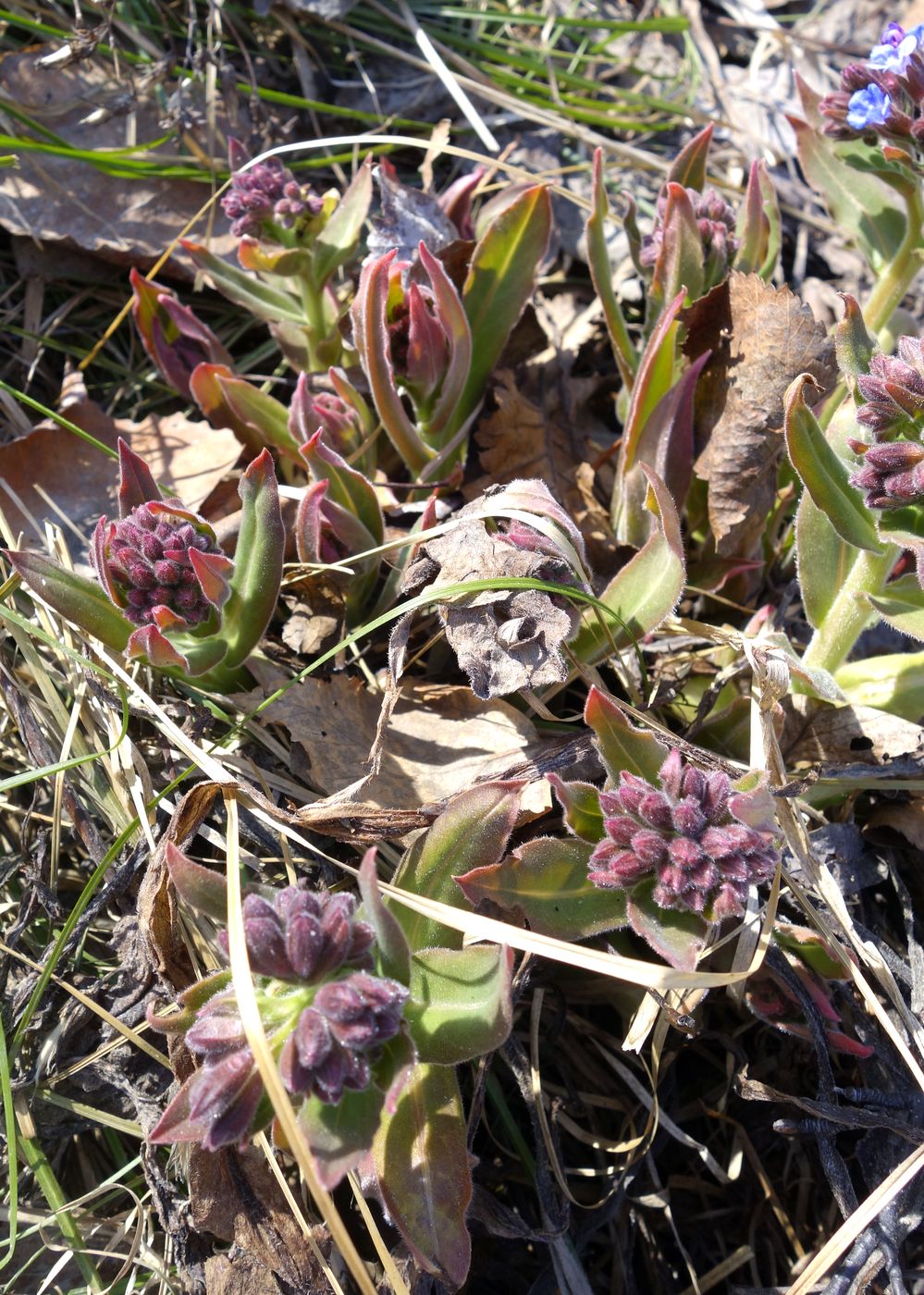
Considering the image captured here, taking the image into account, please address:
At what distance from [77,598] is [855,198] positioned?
Answer: 3025 mm

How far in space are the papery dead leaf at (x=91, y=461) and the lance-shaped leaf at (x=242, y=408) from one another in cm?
7

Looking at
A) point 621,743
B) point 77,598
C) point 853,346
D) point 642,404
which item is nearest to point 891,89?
point 853,346

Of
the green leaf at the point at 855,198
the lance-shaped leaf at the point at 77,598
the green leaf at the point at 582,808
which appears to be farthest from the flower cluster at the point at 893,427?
the lance-shaped leaf at the point at 77,598

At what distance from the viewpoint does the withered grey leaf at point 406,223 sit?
3.66m

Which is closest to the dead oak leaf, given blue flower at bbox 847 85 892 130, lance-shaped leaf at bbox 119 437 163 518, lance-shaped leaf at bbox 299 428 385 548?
blue flower at bbox 847 85 892 130

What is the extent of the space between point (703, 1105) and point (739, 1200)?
30 cm

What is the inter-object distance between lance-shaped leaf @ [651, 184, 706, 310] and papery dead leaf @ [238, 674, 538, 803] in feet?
4.97

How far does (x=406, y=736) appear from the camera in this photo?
303 cm

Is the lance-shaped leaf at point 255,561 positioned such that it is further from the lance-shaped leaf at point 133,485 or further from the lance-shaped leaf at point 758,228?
the lance-shaped leaf at point 758,228

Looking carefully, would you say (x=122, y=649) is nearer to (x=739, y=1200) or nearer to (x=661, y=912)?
(x=661, y=912)

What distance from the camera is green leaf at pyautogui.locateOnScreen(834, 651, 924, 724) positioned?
118 inches

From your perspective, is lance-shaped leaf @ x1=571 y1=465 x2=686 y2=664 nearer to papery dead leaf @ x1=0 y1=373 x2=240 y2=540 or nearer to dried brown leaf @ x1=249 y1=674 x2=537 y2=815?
dried brown leaf @ x1=249 y1=674 x2=537 y2=815

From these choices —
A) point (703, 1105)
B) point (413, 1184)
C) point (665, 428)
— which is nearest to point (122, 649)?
point (413, 1184)

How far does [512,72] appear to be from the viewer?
14.9 feet
